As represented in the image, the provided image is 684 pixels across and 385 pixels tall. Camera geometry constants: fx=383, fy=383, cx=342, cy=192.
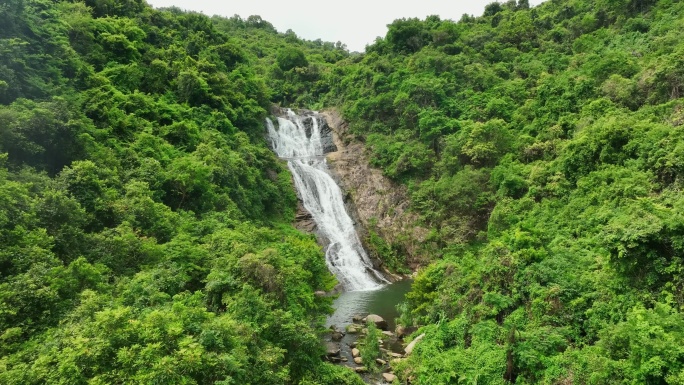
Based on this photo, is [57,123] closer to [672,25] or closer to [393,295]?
[393,295]

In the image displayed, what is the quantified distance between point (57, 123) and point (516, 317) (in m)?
19.3

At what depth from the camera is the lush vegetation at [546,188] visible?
9789 mm

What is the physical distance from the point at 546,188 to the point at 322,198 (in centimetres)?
2070

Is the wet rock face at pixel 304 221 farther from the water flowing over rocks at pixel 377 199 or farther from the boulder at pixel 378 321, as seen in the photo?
the boulder at pixel 378 321

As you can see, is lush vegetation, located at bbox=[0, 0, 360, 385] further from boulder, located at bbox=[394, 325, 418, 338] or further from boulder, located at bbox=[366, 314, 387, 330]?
boulder, located at bbox=[394, 325, 418, 338]

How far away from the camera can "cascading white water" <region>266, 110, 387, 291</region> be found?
29875 millimetres

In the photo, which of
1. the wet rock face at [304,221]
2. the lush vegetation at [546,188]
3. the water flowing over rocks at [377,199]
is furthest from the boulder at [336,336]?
the wet rock face at [304,221]

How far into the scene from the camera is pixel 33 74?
64.4ft

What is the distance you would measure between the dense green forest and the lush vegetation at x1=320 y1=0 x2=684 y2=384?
81mm

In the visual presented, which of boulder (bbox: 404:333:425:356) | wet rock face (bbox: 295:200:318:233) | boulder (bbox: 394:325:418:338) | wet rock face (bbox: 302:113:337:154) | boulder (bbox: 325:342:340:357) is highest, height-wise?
wet rock face (bbox: 302:113:337:154)

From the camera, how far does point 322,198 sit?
36.4 metres

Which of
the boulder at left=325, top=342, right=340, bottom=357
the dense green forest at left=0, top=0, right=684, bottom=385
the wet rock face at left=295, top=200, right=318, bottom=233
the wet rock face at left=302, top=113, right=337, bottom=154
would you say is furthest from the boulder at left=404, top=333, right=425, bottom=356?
the wet rock face at left=302, top=113, right=337, bottom=154

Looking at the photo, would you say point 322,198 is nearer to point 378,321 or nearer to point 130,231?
Result: point 378,321

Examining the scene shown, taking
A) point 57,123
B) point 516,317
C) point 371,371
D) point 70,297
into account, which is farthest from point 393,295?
point 57,123
